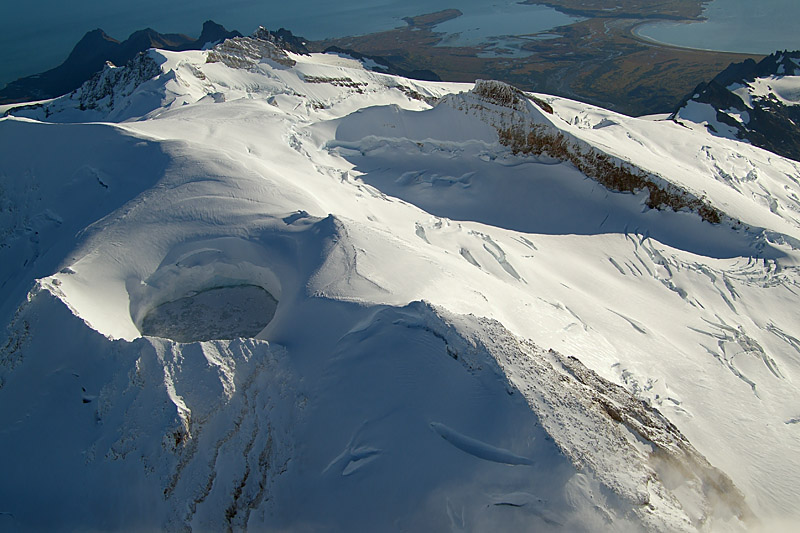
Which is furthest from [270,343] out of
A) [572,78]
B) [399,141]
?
[572,78]

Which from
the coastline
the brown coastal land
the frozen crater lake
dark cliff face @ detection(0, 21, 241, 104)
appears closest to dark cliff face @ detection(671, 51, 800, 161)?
the brown coastal land

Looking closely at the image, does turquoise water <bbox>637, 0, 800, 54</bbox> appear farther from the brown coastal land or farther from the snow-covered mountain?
the snow-covered mountain

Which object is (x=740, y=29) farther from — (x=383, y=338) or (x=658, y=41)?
(x=383, y=338)

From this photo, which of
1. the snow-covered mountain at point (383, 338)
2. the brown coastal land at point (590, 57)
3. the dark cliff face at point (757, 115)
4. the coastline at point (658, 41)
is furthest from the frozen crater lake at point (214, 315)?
the coastline at point (658, 41)

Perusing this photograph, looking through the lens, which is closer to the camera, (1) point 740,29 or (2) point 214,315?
(2) point 214,315

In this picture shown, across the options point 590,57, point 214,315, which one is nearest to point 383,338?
point 214,315

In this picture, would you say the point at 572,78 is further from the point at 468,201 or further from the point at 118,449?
the point at 118,449
